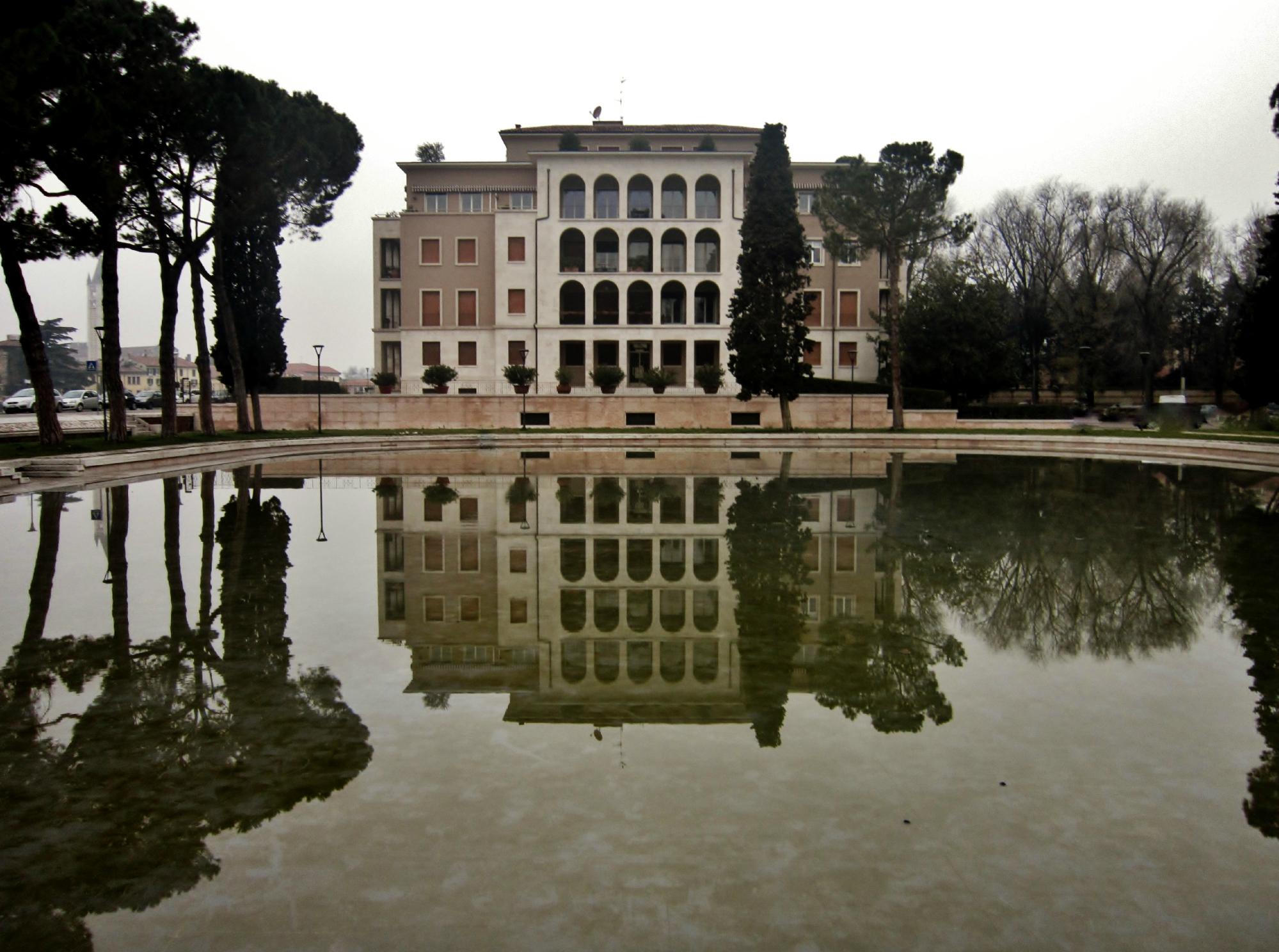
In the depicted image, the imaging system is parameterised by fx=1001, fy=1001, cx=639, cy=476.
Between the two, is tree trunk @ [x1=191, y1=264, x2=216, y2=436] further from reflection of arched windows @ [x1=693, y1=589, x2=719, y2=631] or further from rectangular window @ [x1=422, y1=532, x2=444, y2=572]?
reflection of arched windows @ [x1=693, y1=589, x2=719, y2=631]

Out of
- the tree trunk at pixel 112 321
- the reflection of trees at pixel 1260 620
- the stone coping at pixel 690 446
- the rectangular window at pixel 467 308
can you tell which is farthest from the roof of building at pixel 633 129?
the reflection of trees at pixel 1260 620

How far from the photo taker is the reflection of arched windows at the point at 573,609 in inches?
320

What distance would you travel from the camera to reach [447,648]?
747 centimetres

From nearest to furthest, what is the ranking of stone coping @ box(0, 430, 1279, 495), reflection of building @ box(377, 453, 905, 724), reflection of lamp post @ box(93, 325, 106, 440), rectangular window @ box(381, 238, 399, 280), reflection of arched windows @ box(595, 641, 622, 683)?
reflection of building @ box(377, 453, 905, 724) → reflection of arched windows @ box(595, 641, 622, 683) → stone coping @ box(0, 430, 1279, 495) → reflection of lamp post @ box(93, 325, 106, 440) → rectangular window @ box(381, 238, 399, 280)

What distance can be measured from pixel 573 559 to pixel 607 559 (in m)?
0.38

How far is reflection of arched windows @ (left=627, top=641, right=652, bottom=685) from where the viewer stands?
675cm

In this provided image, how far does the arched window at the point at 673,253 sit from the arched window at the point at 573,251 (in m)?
3.96

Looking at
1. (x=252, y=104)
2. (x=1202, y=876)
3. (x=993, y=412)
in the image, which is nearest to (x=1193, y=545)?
(x=1202, y=876)

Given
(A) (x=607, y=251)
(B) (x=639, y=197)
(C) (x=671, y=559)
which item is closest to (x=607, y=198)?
(B) (x=639, y=197)

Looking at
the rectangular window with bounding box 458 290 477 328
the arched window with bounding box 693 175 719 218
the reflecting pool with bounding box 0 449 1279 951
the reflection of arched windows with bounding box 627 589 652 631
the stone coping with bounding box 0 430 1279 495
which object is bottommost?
the reflecting pool with bounding box 0 449 1279 951

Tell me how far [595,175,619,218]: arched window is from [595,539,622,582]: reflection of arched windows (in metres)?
39.4

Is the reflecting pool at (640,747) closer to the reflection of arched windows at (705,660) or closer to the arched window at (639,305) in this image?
the reflection of arched windows at (705,660)

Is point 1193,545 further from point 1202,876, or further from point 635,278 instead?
point 635,278

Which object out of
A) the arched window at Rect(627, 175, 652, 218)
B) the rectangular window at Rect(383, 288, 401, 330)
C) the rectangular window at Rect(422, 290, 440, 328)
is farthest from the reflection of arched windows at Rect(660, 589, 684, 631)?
the rectangular window at Rect(383, 288, 401, 330)
